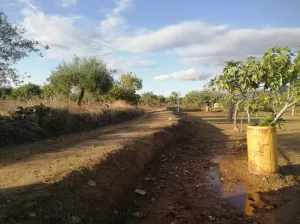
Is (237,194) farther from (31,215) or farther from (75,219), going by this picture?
(31,215)

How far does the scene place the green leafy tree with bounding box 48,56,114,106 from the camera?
22422mm

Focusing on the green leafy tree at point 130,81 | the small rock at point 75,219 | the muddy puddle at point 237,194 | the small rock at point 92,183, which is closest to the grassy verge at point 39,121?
the small rock at point 92,183

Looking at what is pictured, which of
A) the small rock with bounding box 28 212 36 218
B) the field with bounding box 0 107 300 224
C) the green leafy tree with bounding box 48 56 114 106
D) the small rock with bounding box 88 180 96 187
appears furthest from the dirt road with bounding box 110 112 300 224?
the green leafy tree with bounding box 48 56 114 106

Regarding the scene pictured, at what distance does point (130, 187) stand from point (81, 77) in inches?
677

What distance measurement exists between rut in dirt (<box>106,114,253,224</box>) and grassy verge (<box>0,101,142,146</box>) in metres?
4.59

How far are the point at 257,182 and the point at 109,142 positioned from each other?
16.4ft

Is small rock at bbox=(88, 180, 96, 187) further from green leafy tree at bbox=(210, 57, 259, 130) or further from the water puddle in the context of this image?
green leafy tree at bbox=(210, 57, 259, 130)

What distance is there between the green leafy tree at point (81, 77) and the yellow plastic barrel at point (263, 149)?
16819 millimetres

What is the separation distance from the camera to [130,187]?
6.66 m

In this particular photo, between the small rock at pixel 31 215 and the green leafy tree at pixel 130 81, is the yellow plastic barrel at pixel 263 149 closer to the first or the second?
the small rock at pixel 31 215

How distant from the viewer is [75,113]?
1369cm

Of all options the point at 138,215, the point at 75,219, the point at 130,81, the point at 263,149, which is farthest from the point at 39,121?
the point at 130,81

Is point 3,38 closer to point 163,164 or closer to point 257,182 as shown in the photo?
point 163,164

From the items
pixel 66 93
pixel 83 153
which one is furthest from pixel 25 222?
pixel 66 93
